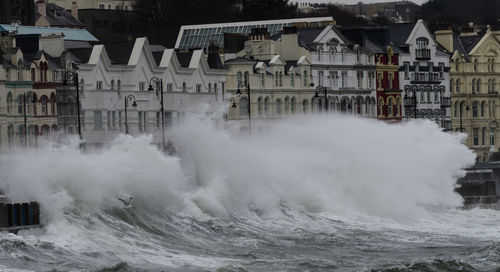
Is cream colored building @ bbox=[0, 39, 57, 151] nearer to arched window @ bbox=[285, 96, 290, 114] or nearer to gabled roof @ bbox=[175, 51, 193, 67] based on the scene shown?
gabled roof @ bbox=[175, 51, 193, 67]

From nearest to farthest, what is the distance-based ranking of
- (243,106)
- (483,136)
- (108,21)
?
(243,106) → (483,136) → (108,21)

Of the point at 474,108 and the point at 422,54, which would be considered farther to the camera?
the point at 474,108

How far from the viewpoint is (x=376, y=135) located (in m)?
88.2

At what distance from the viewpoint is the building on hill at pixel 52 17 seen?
134m

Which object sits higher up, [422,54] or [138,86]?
[422,54]

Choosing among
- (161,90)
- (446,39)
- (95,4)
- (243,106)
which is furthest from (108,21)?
(161,90)

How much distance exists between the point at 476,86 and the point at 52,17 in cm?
3662

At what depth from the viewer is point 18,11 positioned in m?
130

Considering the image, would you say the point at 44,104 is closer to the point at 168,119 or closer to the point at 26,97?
the point at 26,97

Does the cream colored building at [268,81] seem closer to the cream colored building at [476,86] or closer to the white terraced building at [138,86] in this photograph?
the white terraced building at [138,86]

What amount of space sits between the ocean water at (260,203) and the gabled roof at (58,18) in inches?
1765

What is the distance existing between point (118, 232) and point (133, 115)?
2616cm

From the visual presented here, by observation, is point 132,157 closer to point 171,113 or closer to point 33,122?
point 33,122

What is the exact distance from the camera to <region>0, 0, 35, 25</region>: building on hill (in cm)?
12788
